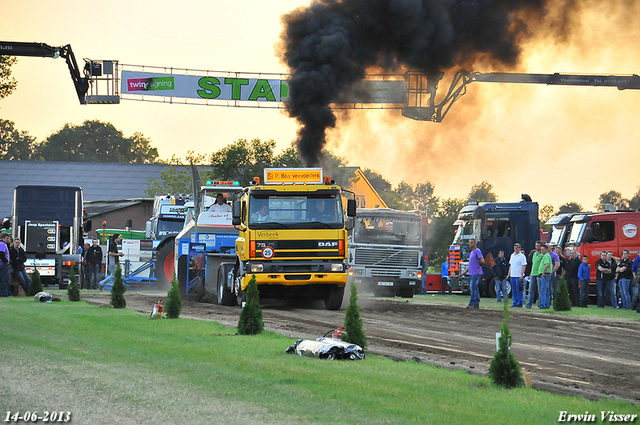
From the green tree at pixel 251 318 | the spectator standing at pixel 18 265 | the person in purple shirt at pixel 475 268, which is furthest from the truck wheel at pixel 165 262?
the green tree at pixel 251 318

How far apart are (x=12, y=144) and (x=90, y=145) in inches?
458

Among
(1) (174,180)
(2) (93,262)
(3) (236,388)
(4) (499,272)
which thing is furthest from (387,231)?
(1) (174,180)

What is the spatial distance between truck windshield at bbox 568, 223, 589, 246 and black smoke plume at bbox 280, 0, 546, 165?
6576mm

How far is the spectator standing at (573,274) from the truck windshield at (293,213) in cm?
912

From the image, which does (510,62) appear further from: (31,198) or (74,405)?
(74,405)

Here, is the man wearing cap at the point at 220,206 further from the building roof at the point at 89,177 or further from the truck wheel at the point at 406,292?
the building roof at the point at 89,177

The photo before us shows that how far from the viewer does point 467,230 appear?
31.7m

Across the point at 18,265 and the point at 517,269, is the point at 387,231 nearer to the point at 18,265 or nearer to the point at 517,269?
the point at 517,269

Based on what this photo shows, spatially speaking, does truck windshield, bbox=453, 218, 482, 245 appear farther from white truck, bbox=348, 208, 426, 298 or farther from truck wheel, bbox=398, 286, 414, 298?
truck wheel, bbox=398, 286, 414, 298

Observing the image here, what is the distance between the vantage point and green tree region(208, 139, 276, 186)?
47144 mm

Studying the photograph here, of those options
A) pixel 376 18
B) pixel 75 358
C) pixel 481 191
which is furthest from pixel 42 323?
pixel 481 191

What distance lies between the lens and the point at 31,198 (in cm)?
3048

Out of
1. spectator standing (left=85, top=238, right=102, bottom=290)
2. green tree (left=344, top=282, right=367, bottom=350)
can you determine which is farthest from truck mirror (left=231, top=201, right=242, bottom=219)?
spectator standing (left=85, top=238, right=102, bottom=290)

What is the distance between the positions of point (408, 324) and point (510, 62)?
583 inches
